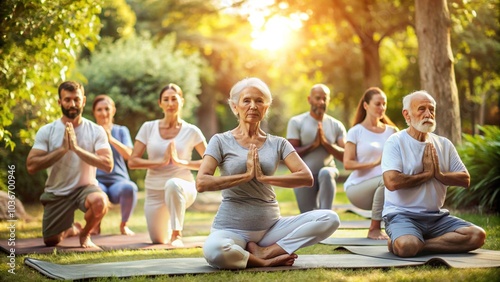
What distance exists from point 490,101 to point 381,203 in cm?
2030

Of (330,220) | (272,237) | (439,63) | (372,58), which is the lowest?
(272,237)

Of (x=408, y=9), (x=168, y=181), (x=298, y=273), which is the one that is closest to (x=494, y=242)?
(x=298, y=273)

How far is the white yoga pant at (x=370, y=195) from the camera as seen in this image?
7.39 metres

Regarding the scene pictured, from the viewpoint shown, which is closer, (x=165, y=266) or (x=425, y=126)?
(x=165, y=266)

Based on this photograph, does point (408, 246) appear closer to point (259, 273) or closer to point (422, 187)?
point (422, 187)

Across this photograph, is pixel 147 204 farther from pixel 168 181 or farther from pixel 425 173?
pixel 425 173

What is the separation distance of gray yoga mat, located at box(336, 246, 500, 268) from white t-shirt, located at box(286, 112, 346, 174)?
227 centimetres

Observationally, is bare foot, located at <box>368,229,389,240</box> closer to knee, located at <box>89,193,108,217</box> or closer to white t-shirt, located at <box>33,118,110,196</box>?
knee, located at <box>89,193,108,217</box>

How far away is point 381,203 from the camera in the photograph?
24.2 feet

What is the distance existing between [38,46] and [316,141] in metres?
3.45

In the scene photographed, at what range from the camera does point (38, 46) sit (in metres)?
8.27

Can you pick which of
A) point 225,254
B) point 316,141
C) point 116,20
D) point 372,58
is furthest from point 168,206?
point 116,20

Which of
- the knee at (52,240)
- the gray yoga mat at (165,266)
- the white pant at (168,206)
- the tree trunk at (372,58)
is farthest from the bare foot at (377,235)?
the tree trunk at (372,58)

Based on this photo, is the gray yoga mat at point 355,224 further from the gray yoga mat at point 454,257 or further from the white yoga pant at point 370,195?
the gray yoga mat at point 454,257
